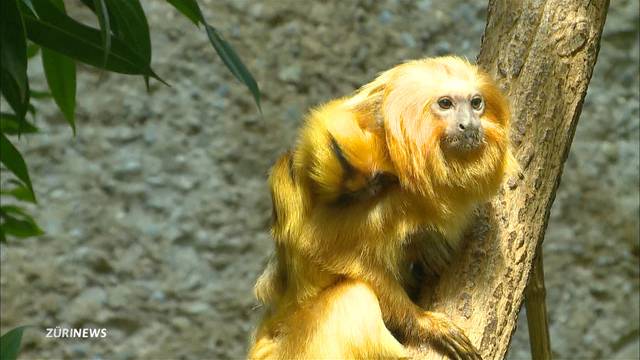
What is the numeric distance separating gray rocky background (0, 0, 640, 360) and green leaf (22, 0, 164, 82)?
2875 millimetres

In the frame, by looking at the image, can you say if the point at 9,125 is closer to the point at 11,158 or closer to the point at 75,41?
the point at 11,158

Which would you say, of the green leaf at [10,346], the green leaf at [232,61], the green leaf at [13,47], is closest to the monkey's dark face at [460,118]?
the green leaf at [232,61]

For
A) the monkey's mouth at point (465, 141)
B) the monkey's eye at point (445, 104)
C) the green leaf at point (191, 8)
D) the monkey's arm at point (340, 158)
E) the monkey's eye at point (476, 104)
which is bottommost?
the monkey's arm at point (340, 158)

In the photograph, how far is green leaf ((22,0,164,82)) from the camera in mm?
2615

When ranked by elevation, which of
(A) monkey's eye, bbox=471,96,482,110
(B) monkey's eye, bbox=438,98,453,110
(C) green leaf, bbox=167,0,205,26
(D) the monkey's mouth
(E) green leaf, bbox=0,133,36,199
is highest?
(C) green leaf, bbox=167,0,205,26

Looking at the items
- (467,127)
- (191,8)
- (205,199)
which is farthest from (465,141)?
(205,199)

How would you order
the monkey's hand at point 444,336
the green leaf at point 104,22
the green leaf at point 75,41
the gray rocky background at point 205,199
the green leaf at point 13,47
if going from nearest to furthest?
1. the green leaf at point 13,47
2. the green leaf at point 104,22
3. the green leaf at point 75,41
4. the monkey's hand at point 444,336
5. the gray rocky background at point 205,199

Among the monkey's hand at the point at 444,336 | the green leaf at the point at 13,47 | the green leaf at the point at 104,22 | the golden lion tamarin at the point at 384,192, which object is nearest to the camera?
the green leaf at the point at 13,47

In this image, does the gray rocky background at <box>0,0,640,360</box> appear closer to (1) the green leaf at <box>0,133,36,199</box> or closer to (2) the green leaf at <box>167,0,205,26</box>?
(1) the green leaf at <box>0,133,36,199</box>

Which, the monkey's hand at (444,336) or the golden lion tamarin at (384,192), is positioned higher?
the golden lion tamarin at (384,192)

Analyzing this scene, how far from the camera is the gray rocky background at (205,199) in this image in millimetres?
5469

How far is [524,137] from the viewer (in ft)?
9.71

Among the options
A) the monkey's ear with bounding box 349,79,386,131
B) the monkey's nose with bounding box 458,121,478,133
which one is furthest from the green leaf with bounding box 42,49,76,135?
the monkey's nose with bounding box 458,121,478,133

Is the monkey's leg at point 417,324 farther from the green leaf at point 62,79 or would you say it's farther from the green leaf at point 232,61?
the green leaf at point 62,79
